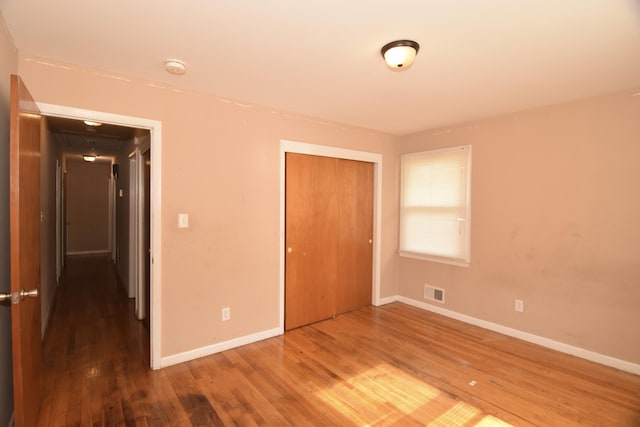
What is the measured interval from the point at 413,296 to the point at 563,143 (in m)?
2.50

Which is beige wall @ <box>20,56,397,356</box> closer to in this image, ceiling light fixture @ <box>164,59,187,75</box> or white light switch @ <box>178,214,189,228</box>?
white light switch @ <box>178,214,189,228</box>

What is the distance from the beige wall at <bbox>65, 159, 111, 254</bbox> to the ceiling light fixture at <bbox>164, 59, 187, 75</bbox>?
7647 mm

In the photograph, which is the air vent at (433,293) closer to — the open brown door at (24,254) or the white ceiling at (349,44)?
the white ceiling at (349,44)

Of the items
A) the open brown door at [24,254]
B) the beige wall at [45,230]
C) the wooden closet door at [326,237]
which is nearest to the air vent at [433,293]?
the wooden closet door at [326,237]

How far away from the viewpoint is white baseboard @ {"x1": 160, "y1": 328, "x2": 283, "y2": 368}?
2.76m

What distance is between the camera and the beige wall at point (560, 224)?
2738 mm

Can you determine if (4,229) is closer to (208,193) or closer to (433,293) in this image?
(208,193)

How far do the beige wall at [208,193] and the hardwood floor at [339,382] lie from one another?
1.23 feet

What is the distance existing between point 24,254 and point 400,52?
7.71ft

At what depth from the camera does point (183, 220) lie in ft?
9.16

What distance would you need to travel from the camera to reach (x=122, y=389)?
2.39m

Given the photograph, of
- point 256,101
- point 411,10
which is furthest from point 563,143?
point 256,101

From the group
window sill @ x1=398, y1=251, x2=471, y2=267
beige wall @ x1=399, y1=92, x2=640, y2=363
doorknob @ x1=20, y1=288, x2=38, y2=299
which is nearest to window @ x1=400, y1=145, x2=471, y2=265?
window sill @ x1=398, y1=251, x2=471, y2=267

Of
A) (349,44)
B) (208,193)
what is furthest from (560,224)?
(208,193)
